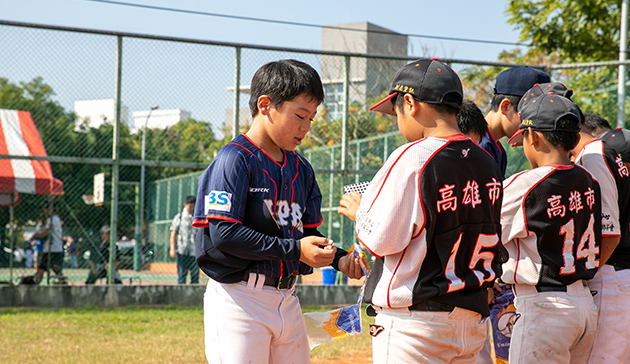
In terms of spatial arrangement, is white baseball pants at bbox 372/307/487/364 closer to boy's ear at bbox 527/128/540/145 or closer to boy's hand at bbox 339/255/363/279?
boy's hand at bbox 339/255/363/279

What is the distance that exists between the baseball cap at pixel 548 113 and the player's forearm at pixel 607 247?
2.27ft

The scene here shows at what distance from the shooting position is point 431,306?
225 centimetres

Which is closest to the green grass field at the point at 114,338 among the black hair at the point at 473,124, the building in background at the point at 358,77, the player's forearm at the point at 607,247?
the black hair at the point at 473,124

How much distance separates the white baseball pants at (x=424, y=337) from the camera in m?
2.23

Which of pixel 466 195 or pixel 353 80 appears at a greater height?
pixel 353 80

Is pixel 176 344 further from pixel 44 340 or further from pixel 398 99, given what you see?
pixel 398 99

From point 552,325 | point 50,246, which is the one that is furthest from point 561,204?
point 50,246

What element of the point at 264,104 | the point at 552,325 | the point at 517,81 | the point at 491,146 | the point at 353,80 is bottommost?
the point at 552,325

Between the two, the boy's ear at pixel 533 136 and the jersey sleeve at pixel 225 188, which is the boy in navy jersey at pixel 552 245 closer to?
the boy's ear at pixel 533 136

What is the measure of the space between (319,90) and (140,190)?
293 inches

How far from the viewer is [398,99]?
2492 mm

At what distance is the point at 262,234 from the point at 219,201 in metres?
0.23

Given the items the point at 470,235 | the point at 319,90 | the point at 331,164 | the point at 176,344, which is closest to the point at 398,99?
the point at 319,90

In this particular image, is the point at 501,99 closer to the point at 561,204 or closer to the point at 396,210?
the point at 561,204
